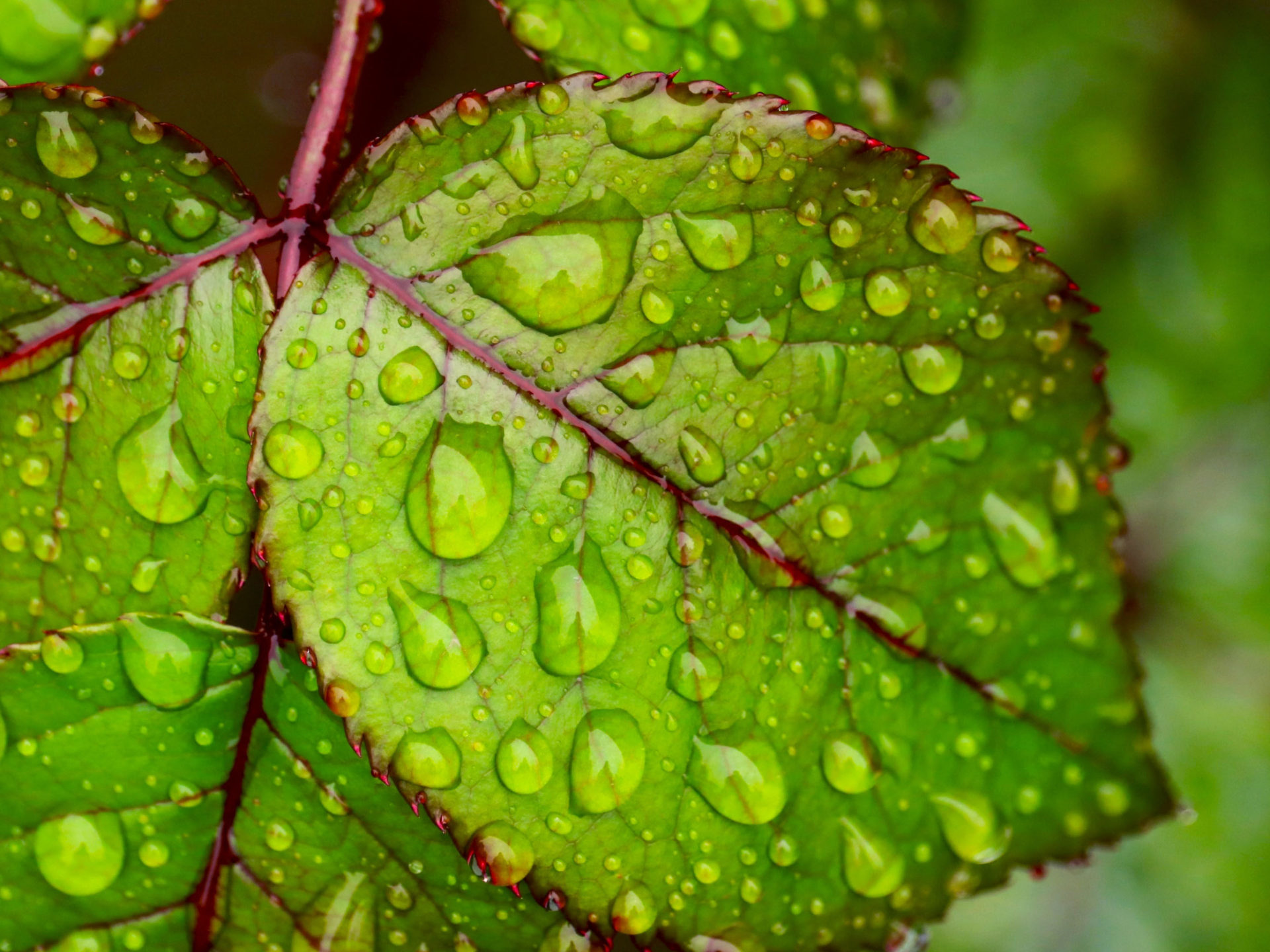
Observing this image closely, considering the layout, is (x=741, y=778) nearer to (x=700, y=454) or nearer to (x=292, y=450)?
(x=700, y=454)

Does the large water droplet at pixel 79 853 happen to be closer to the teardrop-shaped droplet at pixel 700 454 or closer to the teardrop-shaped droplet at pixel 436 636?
the teardrop-shaped droplet at pixel 436 636

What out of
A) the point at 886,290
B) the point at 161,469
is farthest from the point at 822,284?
the point at 161,469

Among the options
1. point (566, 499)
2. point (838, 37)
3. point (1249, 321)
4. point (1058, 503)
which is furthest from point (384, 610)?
point (1249, 321)

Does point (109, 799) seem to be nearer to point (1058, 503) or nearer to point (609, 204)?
point (609, 204)

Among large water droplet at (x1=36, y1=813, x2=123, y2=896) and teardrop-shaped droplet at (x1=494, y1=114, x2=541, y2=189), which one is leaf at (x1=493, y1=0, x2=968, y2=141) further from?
large water droplet at (x1=36, y1=813, x2=123, y2=896)

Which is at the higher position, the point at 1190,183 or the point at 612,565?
the point at 1190,183

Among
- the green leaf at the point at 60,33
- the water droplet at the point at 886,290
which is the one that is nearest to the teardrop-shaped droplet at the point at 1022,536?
the water droplet at the point at 886,290
